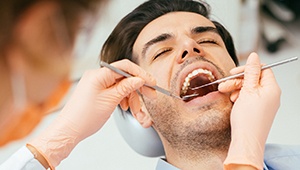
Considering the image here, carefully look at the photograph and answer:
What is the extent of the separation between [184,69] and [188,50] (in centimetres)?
6

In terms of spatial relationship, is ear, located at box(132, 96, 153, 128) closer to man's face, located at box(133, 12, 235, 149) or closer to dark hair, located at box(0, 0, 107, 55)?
man's face, located at box(133, 12, 235, 149)

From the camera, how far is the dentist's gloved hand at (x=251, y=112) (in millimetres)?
1185

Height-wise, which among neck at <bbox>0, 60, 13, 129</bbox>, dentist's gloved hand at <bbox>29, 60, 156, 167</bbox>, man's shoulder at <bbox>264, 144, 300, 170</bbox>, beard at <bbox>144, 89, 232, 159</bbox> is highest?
neck at <bbox>0, 60, 13, 129</bbox>

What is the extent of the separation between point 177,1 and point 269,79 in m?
0.48

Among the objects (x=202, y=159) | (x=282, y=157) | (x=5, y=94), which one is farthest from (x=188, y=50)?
(x=5, y=94)

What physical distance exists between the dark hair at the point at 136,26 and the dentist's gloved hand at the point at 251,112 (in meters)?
0.35

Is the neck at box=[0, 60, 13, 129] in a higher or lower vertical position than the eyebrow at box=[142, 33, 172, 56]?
higher

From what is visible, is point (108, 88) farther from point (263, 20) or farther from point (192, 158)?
point (263, 20)

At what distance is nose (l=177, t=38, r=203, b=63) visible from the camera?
136 centimetres

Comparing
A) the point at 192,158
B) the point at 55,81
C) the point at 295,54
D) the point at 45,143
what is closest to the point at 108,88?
the point at 45,143

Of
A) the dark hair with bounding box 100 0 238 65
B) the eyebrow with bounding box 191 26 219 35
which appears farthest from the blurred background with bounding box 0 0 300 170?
the eyebrow with bounding box 191 26 219 35

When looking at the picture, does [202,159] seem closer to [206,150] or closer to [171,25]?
[206,150]

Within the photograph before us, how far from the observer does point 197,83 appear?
146 centimetres

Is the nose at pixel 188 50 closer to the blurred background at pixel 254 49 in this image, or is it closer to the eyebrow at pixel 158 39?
the eyebrow at pixel 158 39
